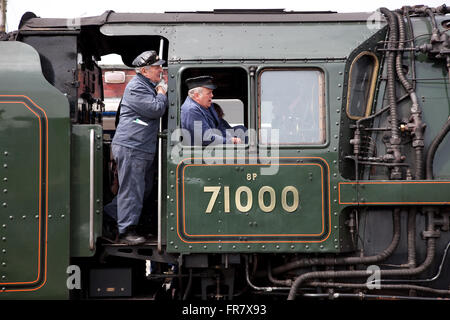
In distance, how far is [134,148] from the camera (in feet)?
15.3

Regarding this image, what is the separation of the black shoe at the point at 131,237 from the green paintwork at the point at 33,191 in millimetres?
551

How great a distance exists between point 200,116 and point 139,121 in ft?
1.92

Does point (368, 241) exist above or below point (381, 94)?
below

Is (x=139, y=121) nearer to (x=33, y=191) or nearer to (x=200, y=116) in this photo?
(x=200, y=116)

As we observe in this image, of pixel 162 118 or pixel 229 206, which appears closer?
pixel 229 206

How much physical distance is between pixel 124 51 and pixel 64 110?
153 centimetres

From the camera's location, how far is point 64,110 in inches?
173

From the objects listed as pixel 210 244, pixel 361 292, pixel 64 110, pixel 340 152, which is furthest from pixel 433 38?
pixel 64 110

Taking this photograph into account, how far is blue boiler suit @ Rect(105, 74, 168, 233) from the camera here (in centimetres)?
464

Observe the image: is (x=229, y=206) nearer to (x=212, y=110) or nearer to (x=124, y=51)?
(x=212, y=110)

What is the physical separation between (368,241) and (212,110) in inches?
79.7
